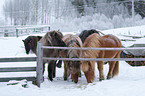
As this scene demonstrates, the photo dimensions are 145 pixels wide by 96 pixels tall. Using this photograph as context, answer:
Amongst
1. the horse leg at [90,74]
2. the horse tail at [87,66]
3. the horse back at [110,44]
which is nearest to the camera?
the horse tail at [87,66]

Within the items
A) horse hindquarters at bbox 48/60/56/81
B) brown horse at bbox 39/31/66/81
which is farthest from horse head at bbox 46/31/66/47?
horse hindquarters at bbox 48/60/56/81

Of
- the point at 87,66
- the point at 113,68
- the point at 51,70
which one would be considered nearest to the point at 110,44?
the point at 113,68

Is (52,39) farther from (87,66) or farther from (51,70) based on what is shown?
(87,66)

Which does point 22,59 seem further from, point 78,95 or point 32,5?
point 32,5

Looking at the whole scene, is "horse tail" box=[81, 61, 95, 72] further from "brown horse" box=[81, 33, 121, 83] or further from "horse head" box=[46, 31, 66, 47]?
"horse head" box=[46, 31, 66, 47]

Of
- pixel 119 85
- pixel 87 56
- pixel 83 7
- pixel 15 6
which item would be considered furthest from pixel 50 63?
pixel 15 6

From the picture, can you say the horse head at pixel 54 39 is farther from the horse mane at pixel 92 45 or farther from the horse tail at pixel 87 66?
the horse tail at pixel 87 66

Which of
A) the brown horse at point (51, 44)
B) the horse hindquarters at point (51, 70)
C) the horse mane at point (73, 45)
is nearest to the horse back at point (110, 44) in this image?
the horse mane at point (73, 45)

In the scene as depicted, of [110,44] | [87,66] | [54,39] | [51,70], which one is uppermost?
[54,39]

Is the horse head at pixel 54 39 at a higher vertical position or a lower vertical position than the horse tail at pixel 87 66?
higher

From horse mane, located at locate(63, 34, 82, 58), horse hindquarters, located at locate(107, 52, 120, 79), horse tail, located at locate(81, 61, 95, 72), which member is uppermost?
horse mane, located at locate(63, 34, 82, 58)

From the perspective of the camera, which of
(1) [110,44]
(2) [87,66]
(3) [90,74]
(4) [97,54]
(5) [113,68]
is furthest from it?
(5) [113,68]

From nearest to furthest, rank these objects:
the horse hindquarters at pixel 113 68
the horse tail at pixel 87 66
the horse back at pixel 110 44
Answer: the horse tail at pixel 87 66 → the horse back at pixel 110 44 → the horse hindquarters at pixel 113 68

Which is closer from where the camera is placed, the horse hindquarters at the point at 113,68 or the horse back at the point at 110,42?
the horse back at the point at 110,42
